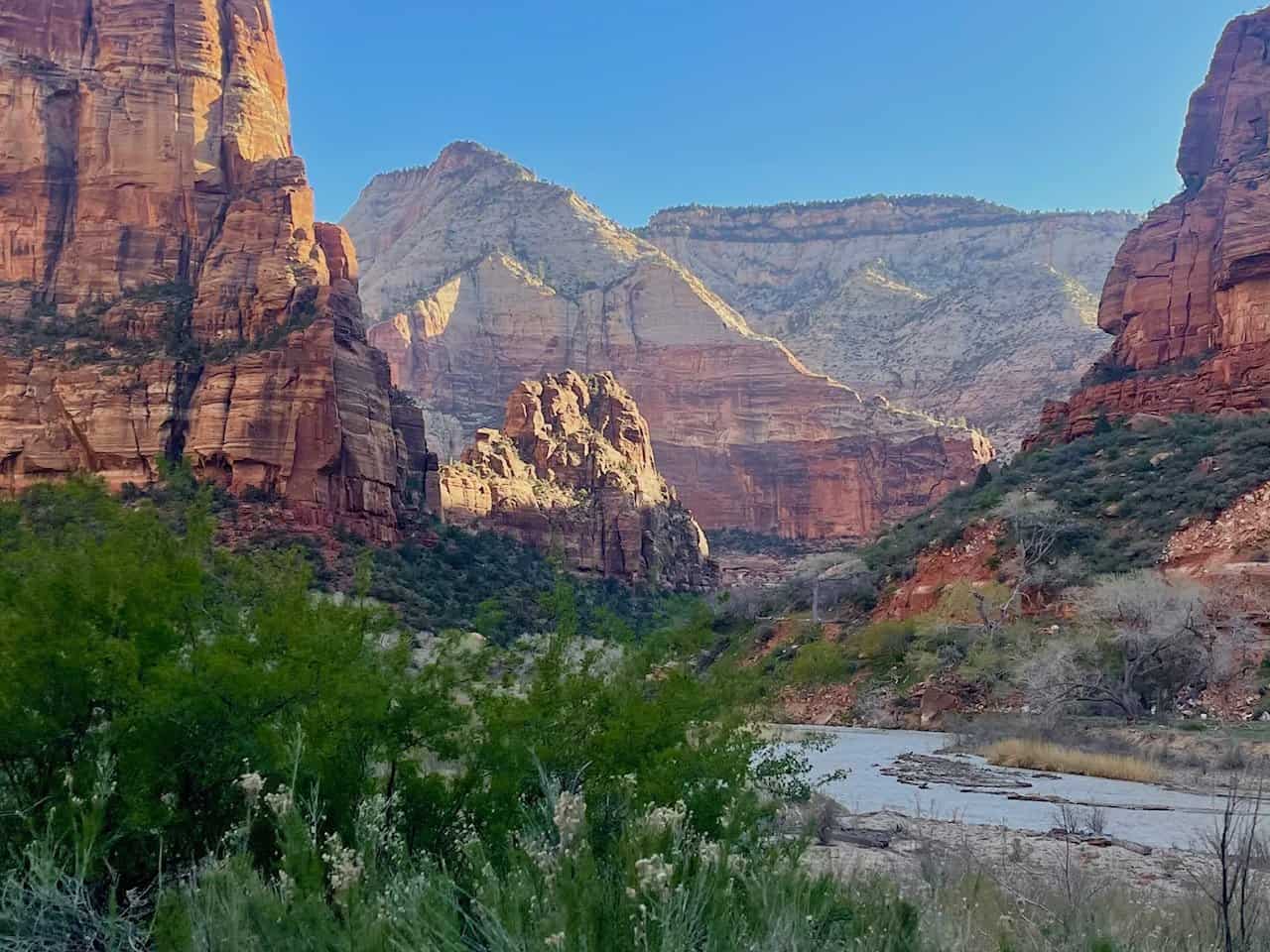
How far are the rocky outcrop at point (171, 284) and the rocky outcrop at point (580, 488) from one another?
32.9 ft

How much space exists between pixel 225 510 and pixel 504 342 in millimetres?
85679

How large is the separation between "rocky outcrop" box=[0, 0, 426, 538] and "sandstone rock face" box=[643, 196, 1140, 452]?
247ft

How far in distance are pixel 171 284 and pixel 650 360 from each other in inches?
2990

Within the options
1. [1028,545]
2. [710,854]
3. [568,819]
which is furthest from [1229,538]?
[568,819]

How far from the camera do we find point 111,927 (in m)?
4.09

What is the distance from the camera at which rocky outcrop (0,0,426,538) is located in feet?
144

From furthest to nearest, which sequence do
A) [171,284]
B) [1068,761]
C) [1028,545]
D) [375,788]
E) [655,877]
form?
[171,284] < [1028,545] < [1068,761] < [375,788] < [655,877]

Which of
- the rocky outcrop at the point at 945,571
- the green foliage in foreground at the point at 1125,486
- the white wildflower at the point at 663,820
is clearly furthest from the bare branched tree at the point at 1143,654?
the white wildflower at the point at 663,820

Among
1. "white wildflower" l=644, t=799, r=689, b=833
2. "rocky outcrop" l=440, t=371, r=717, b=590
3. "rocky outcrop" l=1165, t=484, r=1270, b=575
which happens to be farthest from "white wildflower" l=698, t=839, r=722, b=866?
"rocky outcrop" l=440, t=371, r=717, b=590

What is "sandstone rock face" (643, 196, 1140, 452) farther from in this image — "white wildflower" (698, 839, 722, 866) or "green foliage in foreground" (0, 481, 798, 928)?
"white wildflower" (698, 839, 722, 866)

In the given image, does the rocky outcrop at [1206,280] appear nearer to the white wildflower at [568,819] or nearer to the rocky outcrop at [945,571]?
the rocky outcrop at [945,571]

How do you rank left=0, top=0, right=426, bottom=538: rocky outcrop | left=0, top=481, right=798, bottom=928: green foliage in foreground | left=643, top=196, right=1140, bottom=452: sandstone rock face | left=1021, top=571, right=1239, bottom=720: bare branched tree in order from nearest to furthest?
left=0, top=481, right=798, bottom=928: green foliage in foreground < left=1021, top=571, right=1239, bottom=720: bare branched tree < left=0, top=0, right=426, bottom=538: rocky outcrop < left=643, top=196, right=1140, bottom=452: sandstone rock face

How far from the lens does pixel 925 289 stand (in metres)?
159

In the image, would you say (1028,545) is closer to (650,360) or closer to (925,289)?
(650,360)
